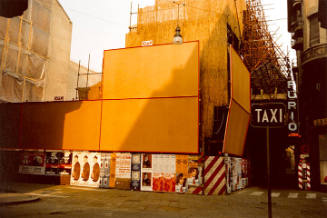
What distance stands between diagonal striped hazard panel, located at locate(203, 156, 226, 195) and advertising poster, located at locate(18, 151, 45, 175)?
9.36 metres

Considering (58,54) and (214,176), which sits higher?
(58,54)

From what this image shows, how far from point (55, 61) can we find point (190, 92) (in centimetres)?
1998

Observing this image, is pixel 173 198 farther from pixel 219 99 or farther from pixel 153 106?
pixel 219 99

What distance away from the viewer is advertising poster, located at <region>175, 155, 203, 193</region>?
48.8 ft

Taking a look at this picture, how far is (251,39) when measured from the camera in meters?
31.1

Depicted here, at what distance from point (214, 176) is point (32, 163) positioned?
10594 mm

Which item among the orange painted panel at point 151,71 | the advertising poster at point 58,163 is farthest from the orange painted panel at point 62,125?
the orange painted panel at point 151,71

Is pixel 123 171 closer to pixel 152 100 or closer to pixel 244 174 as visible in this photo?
pixel 152 100

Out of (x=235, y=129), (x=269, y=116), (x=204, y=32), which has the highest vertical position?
(x=204, y=32)

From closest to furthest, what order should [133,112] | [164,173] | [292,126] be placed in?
[164,173]
[133,112]
[292,126]

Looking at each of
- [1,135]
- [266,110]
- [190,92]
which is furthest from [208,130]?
[1,135]

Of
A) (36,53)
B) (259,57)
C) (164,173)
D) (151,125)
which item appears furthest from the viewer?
(259,57)

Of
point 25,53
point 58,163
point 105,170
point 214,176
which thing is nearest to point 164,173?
point 214,176

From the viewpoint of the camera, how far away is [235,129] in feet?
57.0
